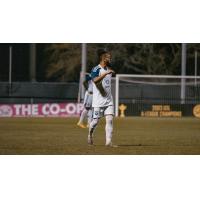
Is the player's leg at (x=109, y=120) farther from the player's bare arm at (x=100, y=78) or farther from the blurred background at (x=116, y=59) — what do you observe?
the blurred background at (x=116, y=59)

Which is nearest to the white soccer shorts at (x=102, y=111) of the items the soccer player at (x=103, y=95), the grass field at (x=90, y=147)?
the soccer player at (x=103, y=95)

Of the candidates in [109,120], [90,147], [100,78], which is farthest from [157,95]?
[100,78]

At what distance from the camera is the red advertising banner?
4100 centimetres

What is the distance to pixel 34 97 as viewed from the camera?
4488 cm

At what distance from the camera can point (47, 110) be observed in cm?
4128

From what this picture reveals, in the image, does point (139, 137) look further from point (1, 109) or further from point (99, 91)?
point (1, 109)

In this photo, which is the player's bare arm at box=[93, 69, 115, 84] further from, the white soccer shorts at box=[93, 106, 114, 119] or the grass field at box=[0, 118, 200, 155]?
the grass field at box=[0, 118, 200, 155]

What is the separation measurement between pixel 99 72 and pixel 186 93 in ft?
88.0

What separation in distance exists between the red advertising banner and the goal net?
2.27 meters

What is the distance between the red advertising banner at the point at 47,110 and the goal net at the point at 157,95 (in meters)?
2.27

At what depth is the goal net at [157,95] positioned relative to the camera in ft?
136

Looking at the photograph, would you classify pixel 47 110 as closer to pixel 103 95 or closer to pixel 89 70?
pixel 89 70

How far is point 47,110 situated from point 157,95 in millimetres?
6491

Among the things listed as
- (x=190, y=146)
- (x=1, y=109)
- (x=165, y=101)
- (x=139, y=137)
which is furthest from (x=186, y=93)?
(x=190, y=146)
